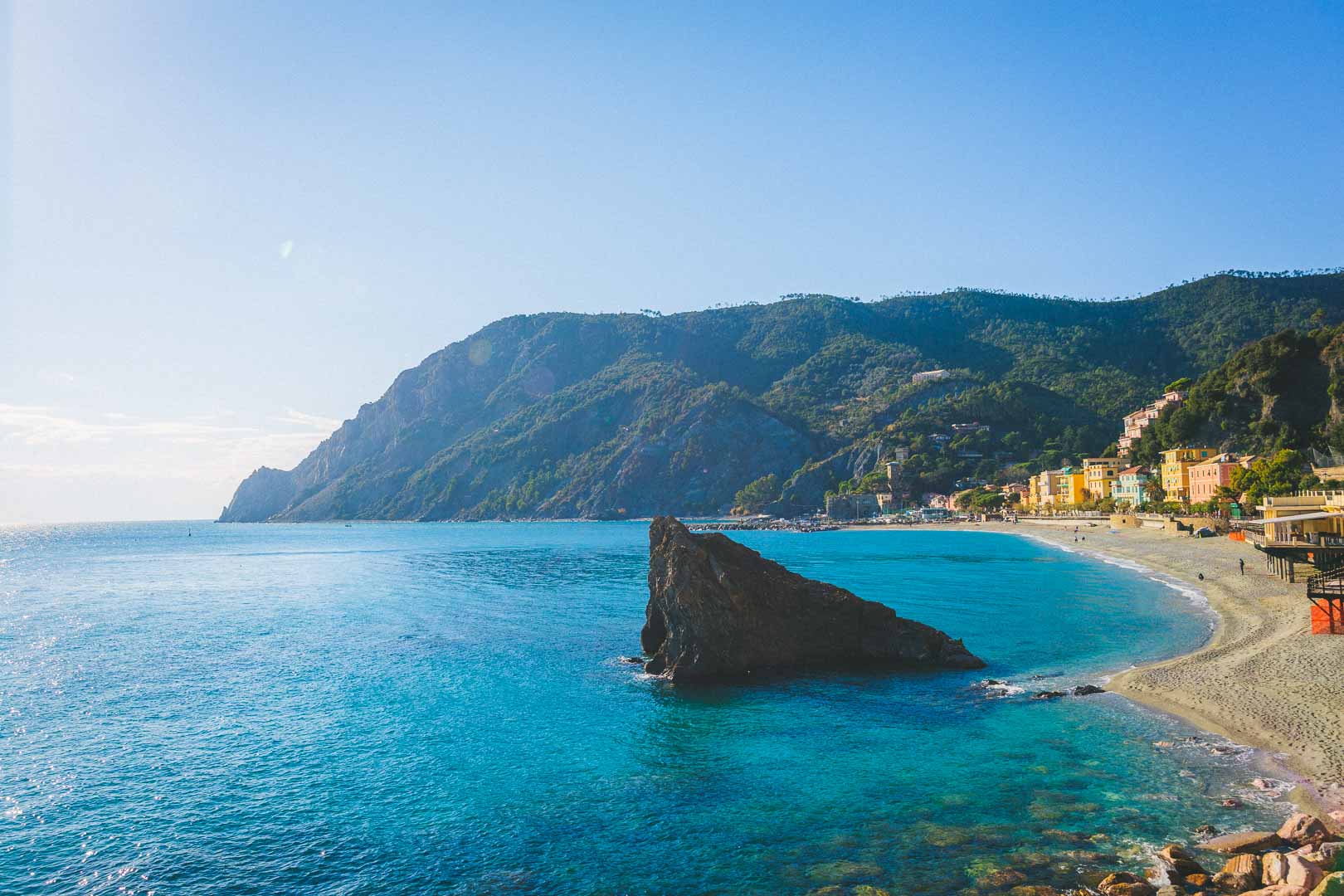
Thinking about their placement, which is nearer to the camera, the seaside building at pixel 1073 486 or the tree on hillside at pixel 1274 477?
the tree on hillside at pixel 1274 477

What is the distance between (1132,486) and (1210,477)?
2895cm

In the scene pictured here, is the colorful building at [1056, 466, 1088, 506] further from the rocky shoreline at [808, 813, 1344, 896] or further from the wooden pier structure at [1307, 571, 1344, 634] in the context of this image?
the rocky shoreline at [808, 813, 1344, 896]

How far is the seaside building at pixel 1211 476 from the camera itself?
89.8 m

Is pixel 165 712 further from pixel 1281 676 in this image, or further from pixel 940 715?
pixel 1281 676

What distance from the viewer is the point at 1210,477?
306 ft

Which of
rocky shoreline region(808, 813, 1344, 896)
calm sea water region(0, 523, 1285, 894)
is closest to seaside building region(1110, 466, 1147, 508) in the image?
calm sea water region(0, 523, 1285, 894)

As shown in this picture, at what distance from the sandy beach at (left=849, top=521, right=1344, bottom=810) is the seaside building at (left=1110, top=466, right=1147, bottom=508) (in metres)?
79.1

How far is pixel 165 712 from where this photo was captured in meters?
27.7

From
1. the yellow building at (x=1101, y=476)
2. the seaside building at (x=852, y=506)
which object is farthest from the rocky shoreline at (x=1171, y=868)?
the seaside building at (x=852, y=506)

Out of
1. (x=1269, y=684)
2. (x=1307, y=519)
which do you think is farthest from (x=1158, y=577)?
(x=1269, y=684)

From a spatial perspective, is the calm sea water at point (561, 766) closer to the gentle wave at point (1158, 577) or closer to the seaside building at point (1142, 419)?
the gentle wave at point (1158, 577)

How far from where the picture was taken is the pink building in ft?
295

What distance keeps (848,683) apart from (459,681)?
619 inches

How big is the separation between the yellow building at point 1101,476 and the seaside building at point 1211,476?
31914mm
